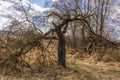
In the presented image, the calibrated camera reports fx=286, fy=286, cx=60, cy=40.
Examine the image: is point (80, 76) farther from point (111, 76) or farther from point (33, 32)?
point (33, 32)

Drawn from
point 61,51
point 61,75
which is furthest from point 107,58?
point 61,75

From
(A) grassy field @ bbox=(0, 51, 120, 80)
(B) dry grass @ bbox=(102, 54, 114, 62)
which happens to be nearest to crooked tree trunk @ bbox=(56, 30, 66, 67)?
(A) grassy field @ bbox=(0, 51, 120, 80)

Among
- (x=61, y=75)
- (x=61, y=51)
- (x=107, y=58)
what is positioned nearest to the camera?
(x=61, y=75)

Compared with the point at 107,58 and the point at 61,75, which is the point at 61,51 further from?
the point at 107,58

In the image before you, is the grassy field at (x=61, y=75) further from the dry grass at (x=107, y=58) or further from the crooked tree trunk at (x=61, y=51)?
the dry grass at (x=107, y=58)

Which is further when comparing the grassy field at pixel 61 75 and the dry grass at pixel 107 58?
the dry grass at pixel 107 58

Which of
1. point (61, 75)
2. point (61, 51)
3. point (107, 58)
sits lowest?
point (61, 75)

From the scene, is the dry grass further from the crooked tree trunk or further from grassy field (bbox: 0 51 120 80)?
the crooked tree trunk

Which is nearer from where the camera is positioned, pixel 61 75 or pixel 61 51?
pixel 61 75

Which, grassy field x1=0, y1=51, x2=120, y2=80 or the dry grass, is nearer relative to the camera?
grassy field x1=0, y1=51, x2=120, y2=80

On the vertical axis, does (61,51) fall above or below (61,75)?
above

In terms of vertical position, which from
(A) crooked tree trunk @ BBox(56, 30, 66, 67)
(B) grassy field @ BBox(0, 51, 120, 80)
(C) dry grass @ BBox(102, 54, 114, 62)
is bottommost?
Answer: (B) grassy field @ BBox(0, 51, 120, 80)

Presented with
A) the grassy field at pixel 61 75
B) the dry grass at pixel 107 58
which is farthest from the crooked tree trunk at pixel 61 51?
the dry grass at pixel 107 58

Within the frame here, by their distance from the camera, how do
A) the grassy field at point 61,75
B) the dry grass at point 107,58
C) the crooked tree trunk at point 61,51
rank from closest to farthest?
the grassy field at point 61,75 → the crooked tree trunk at point 61,51 → the dry grass at point 107,58
